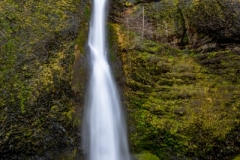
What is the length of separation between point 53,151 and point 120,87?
1.92 m

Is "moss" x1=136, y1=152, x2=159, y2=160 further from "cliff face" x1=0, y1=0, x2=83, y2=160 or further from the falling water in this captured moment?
"cliff face" x1=0, y1=0, x2=83, y2=160

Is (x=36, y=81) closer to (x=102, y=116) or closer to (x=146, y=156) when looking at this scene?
(x=102, y=116)

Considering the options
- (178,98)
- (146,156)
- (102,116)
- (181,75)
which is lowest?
(146,156)

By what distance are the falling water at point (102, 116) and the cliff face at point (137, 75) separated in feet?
0.67

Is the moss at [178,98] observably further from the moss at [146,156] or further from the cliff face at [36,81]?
the cliff face at [36,81]

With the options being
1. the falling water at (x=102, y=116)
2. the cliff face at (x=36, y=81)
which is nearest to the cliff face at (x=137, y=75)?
the cliff face at (x=36, y=81)

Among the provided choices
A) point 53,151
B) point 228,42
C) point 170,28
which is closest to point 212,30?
point 228,42

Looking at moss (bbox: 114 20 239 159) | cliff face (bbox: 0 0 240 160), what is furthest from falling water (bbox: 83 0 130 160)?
moss (bbox: 114 20 239 159)

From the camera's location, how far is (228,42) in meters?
6.18

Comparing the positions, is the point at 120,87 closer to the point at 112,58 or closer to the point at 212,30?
the point at 112,58

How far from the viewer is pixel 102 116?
541 cm

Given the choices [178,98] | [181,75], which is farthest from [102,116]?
[181,75]

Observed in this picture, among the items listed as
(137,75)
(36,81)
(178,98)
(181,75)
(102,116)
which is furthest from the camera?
(137,75)

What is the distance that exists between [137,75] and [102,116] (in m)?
1.22
